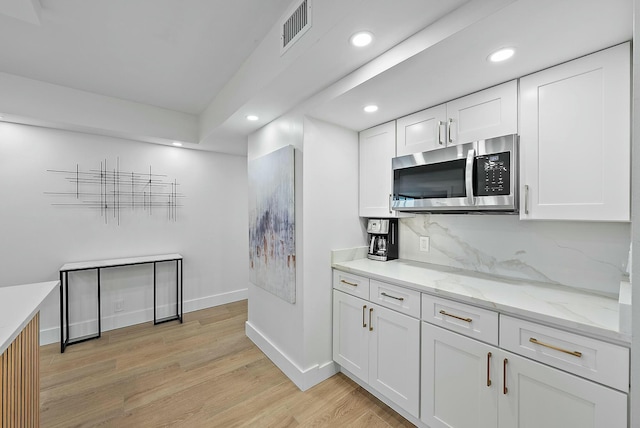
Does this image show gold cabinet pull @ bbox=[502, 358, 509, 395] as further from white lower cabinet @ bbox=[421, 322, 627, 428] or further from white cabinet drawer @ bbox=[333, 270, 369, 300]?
white cabinet drawer @ bbox=[333, 270, 369, 300]

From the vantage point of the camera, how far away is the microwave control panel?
5.02 feet

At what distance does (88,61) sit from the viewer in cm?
219

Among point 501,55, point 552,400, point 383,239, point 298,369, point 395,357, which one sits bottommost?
point 298,369

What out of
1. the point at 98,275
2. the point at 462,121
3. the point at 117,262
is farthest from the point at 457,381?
the point at 98,275

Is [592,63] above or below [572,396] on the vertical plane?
above

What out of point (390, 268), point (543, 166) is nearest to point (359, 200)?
point (390, 268)

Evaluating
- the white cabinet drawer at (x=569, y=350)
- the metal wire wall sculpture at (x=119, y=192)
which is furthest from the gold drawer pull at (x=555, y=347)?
the metal wire wall sculpture at (x=119, y=192)

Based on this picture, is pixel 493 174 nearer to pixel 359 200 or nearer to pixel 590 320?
pixel 590 320

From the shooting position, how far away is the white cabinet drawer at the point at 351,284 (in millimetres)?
2003

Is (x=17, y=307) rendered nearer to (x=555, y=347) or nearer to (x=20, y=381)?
(x=20, y=381)

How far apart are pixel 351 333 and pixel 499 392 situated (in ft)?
3.40

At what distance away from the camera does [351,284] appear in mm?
2111

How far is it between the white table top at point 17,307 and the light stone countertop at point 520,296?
1761 millimetres

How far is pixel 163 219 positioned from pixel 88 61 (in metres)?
1.88
